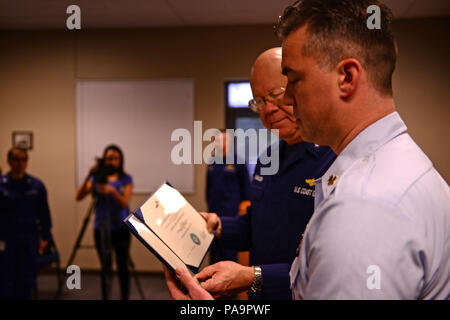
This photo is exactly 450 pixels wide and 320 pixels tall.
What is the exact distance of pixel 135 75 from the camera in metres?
4.00

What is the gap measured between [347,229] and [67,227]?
4215 mm

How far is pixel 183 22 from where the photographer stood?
3.77 m

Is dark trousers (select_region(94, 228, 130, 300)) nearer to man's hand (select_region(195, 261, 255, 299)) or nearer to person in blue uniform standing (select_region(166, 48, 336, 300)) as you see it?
person in blue uniform standing (select_region(166, 48, 336, 300))

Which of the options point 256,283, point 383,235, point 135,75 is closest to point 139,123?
point 135,75

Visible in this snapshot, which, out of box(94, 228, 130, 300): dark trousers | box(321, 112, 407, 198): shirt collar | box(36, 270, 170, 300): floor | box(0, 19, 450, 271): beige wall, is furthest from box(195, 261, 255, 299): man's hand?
box(0, 19, 450, 271): beige wall

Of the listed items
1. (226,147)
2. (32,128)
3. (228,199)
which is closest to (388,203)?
(228,199)

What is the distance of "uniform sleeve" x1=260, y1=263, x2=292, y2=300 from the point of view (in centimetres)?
97

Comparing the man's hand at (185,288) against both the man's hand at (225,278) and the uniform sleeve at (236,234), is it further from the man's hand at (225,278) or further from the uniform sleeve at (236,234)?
the uniform sleeve at (236,234)

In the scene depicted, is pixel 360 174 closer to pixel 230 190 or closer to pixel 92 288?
pixel 230 190

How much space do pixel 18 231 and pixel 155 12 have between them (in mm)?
2462

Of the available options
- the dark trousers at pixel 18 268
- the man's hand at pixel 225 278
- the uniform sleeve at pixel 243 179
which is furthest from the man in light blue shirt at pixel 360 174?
the dark trousers at pixel 18 268

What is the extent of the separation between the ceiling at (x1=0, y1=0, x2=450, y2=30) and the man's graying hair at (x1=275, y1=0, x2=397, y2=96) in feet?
8.60

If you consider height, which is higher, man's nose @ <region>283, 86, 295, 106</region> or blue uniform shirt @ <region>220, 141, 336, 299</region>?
man's nose @ <region>283, 86, 295, 106</region>
